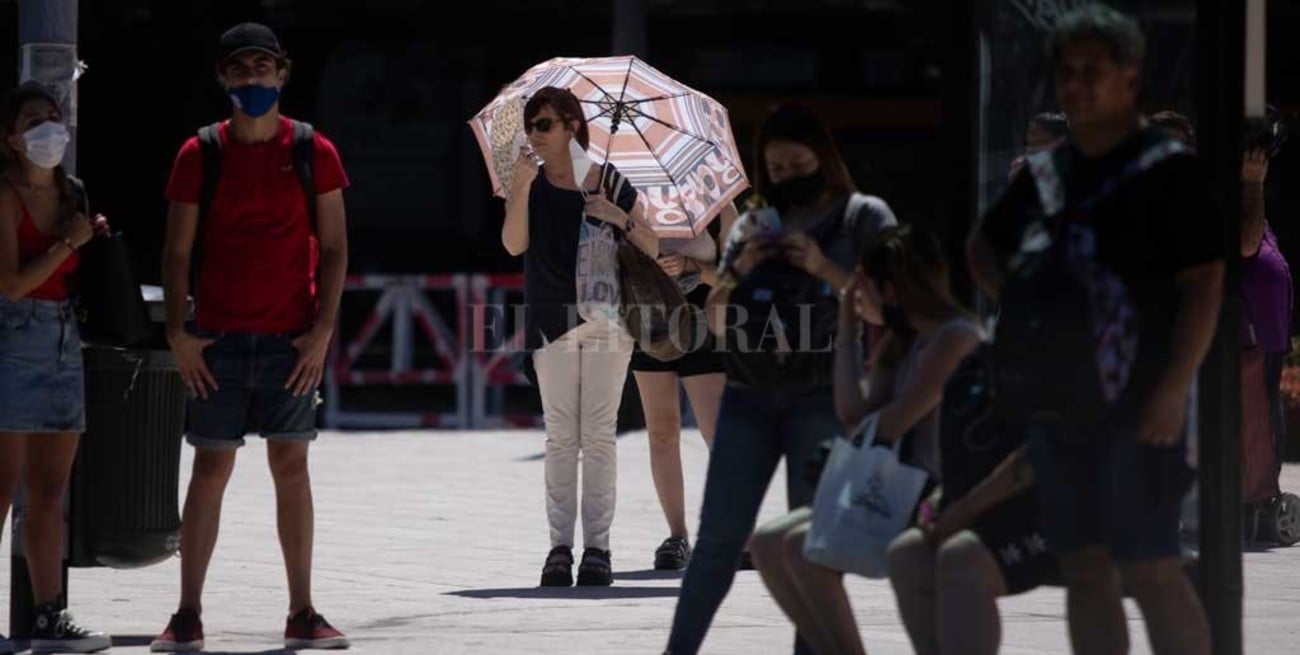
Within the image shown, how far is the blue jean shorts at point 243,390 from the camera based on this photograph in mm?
7602

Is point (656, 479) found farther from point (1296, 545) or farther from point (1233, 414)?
point (1233, 414)

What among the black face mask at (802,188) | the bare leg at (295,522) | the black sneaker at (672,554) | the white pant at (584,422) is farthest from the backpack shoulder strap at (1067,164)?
the black sneaker at (672,554)

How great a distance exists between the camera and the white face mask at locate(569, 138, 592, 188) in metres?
9.31

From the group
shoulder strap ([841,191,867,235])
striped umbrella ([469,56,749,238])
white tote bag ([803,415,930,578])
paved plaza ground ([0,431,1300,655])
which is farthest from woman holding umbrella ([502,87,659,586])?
white tote bag ([803,415,930,578])

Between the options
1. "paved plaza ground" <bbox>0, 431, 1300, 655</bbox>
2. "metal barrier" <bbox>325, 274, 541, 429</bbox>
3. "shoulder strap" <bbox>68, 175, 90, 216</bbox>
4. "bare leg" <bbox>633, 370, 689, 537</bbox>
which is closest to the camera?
"shoulder strap" <bbox>68, 175, 90, 216</bbox>

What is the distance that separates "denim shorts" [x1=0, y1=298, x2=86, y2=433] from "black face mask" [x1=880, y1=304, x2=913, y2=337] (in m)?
2.51

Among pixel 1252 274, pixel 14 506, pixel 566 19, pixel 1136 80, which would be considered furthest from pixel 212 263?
pixel 566 19

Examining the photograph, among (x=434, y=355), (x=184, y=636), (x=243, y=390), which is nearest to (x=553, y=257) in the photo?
(x=243, y=390)

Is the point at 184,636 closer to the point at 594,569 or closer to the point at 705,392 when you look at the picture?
the point at 594,569

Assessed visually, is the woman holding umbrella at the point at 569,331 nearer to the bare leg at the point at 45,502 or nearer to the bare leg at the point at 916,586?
the bare leg at the point at 45,502

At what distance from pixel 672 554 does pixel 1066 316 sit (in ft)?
14.7

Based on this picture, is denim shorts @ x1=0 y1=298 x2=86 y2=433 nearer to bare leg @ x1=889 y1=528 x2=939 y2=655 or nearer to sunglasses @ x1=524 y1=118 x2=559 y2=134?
sunglasses @ x1=524 y1=118 x2=559 y2=134

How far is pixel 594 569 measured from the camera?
944 cm

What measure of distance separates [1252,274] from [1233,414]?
438 cm
